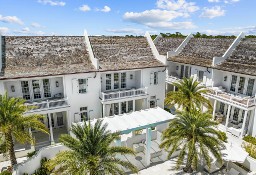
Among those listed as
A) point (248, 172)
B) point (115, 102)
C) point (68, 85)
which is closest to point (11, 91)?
point (68, 85)

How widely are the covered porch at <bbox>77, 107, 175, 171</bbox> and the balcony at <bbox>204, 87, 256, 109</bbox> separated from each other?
8.72m

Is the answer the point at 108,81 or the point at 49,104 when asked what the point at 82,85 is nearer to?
the point at 108,81

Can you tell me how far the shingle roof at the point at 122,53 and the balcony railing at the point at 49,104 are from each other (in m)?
5.88

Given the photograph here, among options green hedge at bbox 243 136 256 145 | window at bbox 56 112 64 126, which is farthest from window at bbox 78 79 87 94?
green hedge at bbox 243 136 256 145

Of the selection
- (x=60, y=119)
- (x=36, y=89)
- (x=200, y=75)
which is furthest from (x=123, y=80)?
(x=200, y=75)

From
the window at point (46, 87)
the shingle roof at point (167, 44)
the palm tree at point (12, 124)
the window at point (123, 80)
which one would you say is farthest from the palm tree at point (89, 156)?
the shingle roof at point (167, 44)

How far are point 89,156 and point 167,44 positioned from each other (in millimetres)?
32815

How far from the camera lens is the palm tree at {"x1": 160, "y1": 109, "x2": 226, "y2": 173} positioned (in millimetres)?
16986

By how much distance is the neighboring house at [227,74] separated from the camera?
25.8m

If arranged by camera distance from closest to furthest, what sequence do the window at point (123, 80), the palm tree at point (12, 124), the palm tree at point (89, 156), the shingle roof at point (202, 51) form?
the palm tree at point (89, 156), the palm tree at point (12, 124), the window at point (123, 80), the shingle roof at point (202, 51)

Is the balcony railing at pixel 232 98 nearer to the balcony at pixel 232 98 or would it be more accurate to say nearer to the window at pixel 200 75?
the balcony at pixel 232 98

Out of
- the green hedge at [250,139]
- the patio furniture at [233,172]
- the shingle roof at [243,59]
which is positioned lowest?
the patio furniture at [233,172]

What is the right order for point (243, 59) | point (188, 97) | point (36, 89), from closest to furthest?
point (36, 89) → point (188, 97) → point (243, 59)

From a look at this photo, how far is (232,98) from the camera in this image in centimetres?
2588
